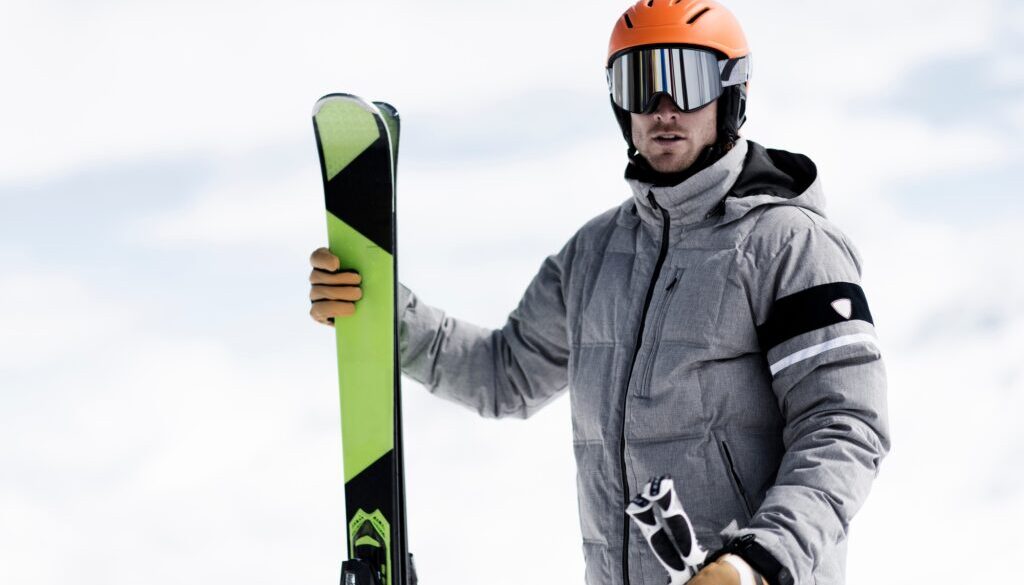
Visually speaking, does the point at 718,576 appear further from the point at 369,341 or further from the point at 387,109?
the point at 387,109

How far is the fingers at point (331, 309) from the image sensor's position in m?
2.60

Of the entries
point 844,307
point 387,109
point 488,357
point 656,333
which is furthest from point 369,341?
point 844,307

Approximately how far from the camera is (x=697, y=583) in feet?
5.98

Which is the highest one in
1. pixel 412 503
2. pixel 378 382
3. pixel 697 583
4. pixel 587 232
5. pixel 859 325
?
pixel 412 503

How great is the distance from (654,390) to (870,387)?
0.37 m

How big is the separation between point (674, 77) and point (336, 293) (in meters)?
0.85

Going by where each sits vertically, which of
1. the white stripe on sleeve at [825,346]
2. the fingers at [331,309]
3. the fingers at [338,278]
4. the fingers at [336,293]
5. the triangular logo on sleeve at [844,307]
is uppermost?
the fingers at [338,278]

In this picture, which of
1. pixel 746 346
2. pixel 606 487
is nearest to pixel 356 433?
pixel 606 487

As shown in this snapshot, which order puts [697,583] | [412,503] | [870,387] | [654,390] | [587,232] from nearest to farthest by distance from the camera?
[697,583]
[870,387]
[654,390]
[587,232]
[412,503]

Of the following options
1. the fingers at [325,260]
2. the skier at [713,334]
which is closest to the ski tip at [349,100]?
the fingers at [325,260]

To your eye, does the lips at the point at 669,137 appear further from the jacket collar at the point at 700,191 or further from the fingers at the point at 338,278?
the fingers at the point at 338,278

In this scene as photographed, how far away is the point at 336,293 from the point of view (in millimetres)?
2605

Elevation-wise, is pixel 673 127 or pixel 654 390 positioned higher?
pixel 673 127

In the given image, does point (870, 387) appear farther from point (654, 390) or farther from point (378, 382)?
point (378, 382)
